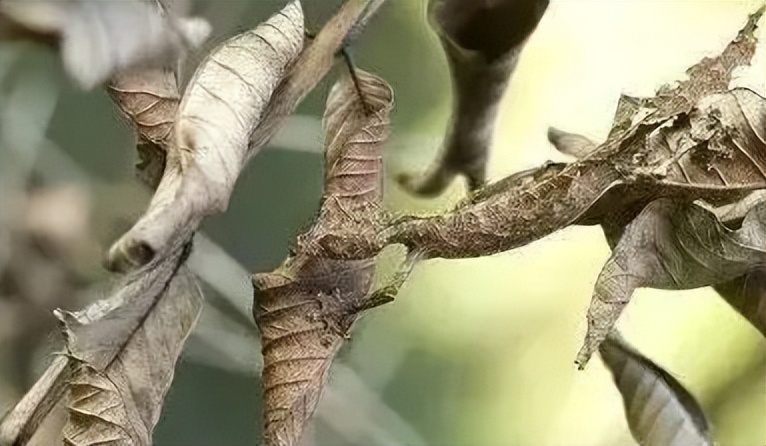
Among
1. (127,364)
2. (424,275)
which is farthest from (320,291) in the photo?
(424,275)

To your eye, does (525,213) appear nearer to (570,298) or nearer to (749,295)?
(749,295)

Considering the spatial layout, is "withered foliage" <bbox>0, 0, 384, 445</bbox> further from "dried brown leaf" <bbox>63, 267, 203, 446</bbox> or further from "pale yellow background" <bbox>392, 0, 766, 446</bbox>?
"pale yellow background" <bbox>392, 0, 766, 446</bbox>

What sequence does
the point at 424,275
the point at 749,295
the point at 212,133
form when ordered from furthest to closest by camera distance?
the point at 424,275 → the point at 749,295 → the point at 212,133

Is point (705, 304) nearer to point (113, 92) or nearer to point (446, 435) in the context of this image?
point (446, 435)

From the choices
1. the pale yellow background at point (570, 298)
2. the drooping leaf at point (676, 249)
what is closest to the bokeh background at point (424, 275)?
the pale yellow background at point (570, 298)

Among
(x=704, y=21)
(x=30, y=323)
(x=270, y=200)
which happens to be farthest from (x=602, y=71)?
(x=30, y=323)
